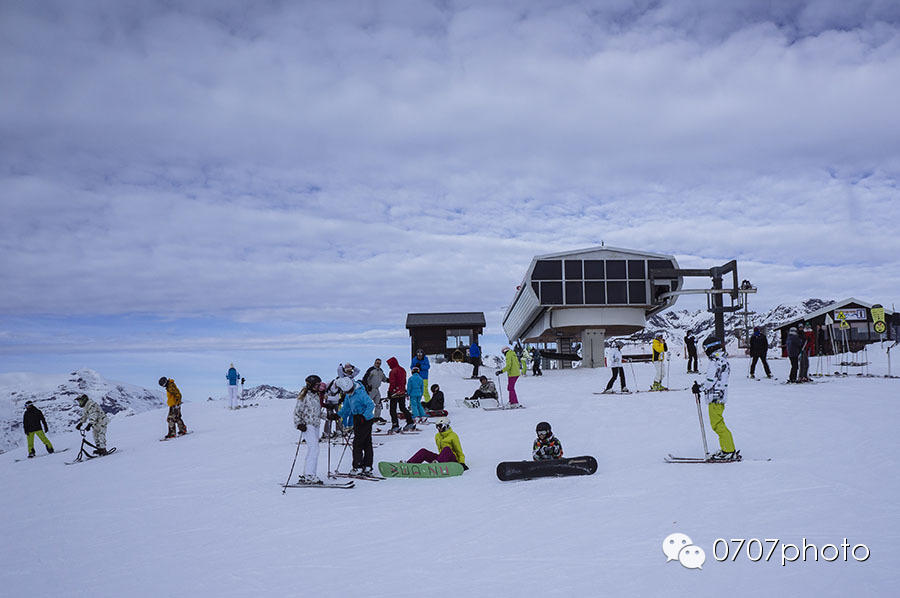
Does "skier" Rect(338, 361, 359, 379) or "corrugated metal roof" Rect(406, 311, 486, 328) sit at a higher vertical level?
"corrugated metal roof" Rect(406, 311, 486, 328)

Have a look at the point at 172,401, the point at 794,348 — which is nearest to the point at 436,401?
the point at 172,401

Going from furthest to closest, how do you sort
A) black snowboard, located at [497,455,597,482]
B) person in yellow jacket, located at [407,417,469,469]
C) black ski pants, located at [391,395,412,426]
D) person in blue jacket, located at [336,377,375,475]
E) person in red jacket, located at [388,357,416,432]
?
black ski pants, located at [391,395,412,426] → person in red jacket, located at [388,357,416,432] → person in yellow jacket, located at [407,417,469,469] → person in blue jacket, located at [336,377,375,475] → black snowboard, located at [497,455,597,482]

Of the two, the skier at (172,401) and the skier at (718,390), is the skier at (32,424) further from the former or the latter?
the skier at (718,390)

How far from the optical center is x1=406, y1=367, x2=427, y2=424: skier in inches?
591

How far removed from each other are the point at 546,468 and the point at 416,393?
6753 millimetres

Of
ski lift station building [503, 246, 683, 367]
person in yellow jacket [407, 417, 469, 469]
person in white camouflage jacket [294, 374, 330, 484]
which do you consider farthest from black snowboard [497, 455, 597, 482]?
ski lift station building [503, 246, 683, 367]

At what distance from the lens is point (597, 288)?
1574 inches

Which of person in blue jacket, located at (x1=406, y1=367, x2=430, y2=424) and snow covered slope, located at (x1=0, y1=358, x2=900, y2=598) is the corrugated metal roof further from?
snow covered slope, located at (x1=0, y1=358, x2=900, y2=598)

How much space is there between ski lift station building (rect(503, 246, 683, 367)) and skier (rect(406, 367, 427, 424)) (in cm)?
2486

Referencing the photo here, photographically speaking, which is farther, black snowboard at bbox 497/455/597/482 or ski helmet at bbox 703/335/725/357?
ski helmet at bbox 703/335/725/357

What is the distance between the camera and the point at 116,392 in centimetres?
9725

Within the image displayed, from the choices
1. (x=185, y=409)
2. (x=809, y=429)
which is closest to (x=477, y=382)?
(x=185, y=409)

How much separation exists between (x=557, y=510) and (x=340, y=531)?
2804 millimetres

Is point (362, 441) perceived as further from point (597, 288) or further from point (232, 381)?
point (597, 288)
